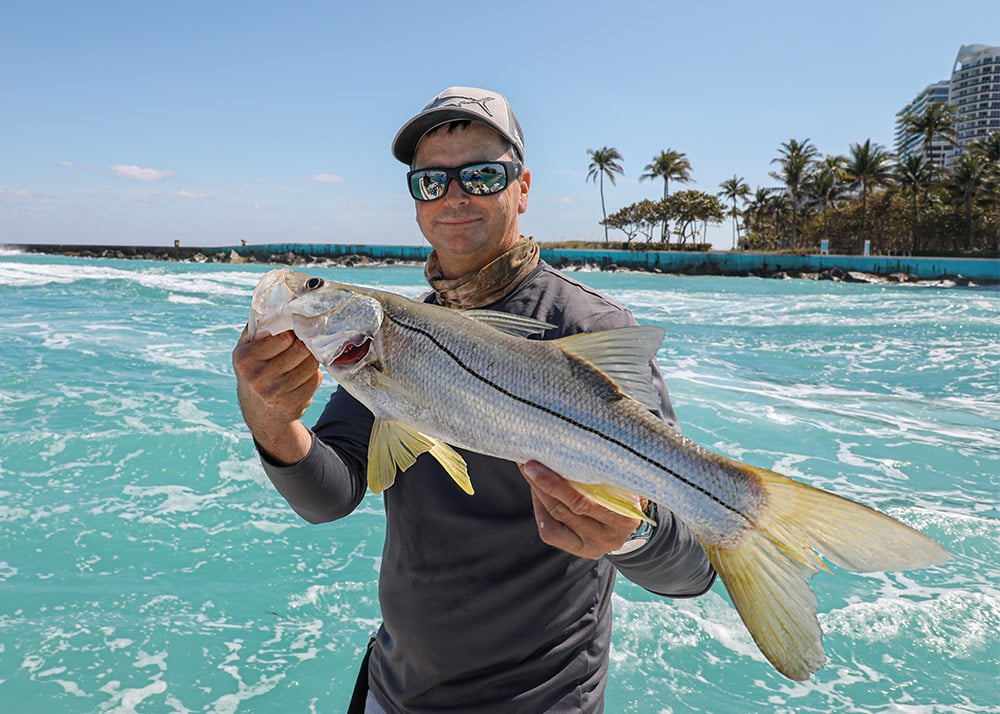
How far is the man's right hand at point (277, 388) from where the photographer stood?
1900 millimetres

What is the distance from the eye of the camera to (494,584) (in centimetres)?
200

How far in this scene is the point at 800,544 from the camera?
1.49 metres

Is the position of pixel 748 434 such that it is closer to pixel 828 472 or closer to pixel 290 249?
pixel 828 472

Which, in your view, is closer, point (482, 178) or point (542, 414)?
point (542, 414)

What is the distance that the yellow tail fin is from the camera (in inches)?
52.7

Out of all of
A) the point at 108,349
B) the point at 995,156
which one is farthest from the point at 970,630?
the point at 995,156

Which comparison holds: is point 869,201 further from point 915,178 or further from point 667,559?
point 667,559

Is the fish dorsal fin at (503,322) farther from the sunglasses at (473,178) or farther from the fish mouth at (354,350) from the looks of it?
the sunglasses at (473,178)

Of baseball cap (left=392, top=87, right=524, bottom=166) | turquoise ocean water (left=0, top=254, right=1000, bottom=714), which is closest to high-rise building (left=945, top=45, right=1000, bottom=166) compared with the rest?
turquoise ocean water (left=0, top=254, right=1000, bottom=714)

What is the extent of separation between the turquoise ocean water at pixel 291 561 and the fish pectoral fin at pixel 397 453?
3.33 m

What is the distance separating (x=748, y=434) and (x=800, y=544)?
874cm

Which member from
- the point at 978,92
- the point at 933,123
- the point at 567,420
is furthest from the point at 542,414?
the point at 978,92

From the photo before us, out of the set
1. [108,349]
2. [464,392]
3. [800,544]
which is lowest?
[108,349]

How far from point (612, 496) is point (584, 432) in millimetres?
176
